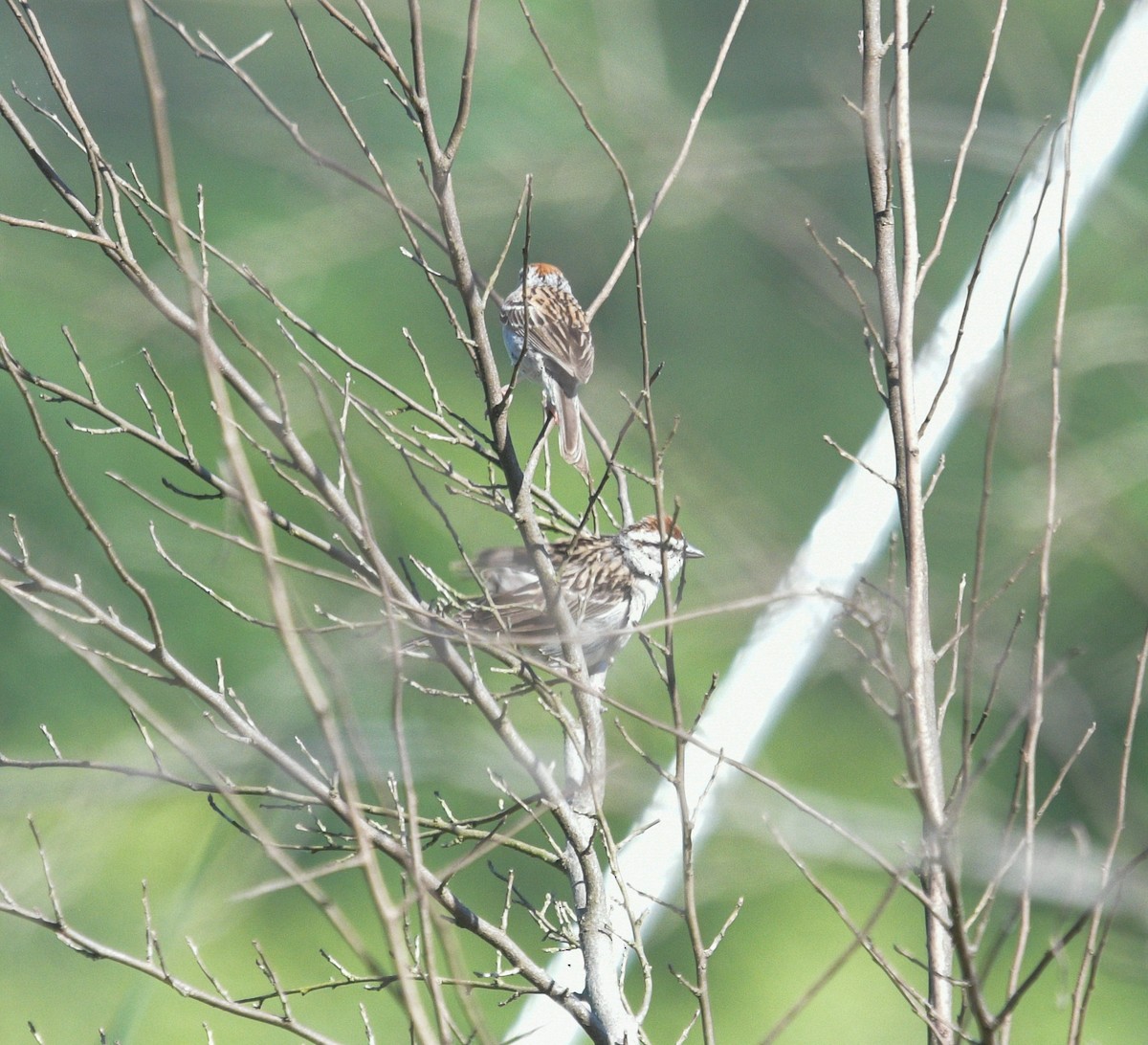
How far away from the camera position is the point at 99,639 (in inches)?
228

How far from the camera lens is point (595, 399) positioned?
5.64m

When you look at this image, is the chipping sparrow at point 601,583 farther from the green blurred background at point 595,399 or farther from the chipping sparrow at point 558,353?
the chipping sparrow at point 558,353

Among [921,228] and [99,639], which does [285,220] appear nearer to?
[99,639]

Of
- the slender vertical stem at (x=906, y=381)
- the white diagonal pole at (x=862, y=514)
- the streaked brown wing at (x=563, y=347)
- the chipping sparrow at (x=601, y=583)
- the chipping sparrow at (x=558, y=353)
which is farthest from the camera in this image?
the streaked brown wing at (x=563, y=347)

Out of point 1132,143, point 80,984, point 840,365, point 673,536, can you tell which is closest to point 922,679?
point 673,536

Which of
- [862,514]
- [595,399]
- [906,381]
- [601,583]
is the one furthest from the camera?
[595,399]

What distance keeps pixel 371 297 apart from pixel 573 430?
386 centimetres

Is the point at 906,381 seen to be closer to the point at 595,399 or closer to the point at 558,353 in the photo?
the point at 558,353

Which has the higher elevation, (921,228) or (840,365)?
(921,228)

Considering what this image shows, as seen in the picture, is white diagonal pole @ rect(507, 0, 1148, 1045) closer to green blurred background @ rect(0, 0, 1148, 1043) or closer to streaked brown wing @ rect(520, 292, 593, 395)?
green blurred background @ rect(0, 0, 1148, 1043)

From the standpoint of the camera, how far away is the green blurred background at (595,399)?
4871 millimetres

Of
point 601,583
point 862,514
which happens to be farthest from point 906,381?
point 862,514

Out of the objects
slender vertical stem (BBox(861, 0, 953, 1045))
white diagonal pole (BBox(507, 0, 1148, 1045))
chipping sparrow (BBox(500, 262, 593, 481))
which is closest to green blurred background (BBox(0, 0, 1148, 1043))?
A: white diagonal pole (BBox(507, 0, 1148, 1045))

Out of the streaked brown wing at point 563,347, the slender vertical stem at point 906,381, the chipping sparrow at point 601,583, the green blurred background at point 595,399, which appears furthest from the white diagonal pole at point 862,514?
the streaked brown wing at point 563,347
